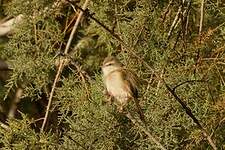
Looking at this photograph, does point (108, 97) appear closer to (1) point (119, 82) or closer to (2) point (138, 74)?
(2) point (138, 74)

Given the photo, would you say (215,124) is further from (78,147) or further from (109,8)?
(109,8)

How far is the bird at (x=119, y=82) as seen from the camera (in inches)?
141

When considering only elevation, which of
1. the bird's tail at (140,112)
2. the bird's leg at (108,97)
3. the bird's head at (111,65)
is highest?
the bird's head at (111,65)

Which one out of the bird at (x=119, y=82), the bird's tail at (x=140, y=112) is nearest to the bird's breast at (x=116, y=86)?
the bird at (x=119, y=82)

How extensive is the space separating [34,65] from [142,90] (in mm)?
839

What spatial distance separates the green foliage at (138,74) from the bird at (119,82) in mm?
46

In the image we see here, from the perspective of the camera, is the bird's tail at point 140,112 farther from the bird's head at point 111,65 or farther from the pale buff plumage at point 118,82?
the bird's head at point 111,65

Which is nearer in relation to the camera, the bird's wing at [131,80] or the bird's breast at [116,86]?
the bird's wing at [131,80]

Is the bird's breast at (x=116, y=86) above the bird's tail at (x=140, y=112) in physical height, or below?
above

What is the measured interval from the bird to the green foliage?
46mm

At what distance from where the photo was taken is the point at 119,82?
3910mm

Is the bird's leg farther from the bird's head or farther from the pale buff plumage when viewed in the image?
the bird's head

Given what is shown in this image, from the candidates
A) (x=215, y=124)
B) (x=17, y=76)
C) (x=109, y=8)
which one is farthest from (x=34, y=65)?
(x=215, y=124)

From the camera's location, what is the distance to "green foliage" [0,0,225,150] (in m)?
3.25
